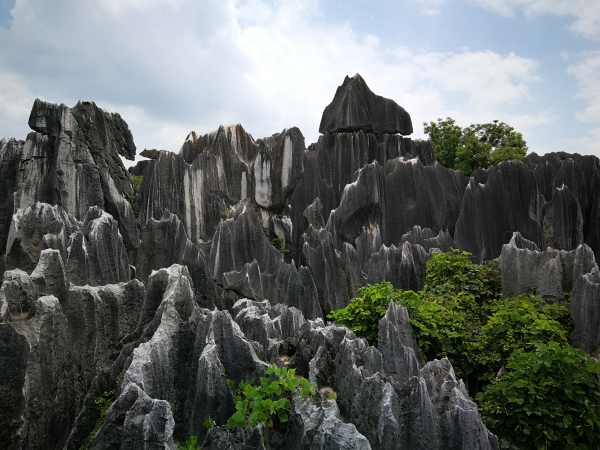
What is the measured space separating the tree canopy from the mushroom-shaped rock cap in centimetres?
624

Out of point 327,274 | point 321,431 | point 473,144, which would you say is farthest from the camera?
point 473,144

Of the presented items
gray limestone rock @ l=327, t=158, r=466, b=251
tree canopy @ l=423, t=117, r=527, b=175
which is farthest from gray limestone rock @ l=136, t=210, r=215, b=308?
tree canopy @ l=423, t=117, r=527, b=175

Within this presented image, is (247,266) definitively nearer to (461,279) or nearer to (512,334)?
(461,279)

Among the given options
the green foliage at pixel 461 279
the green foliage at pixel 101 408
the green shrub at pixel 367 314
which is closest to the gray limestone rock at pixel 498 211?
the green foliage at pixel 461 279

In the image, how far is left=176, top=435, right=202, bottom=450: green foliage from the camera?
4.84 metres

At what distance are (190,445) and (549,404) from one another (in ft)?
14.4

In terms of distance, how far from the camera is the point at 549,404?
6.30m

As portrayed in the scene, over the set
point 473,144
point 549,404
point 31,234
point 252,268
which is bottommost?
point 549,404

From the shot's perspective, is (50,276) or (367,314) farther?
(367,314)

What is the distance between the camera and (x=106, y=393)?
6.03 meters

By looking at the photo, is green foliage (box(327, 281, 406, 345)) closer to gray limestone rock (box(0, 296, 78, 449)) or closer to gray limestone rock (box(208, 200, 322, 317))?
gray limestone rock (box(0, 296, 78, 449))

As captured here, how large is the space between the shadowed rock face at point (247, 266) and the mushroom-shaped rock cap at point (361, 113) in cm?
11

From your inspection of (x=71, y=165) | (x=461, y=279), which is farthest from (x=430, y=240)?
(x=71, y=165)

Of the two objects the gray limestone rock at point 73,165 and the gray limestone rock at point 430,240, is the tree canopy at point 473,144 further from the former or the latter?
the gray limestone rock at point 73,165
